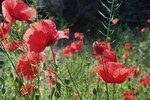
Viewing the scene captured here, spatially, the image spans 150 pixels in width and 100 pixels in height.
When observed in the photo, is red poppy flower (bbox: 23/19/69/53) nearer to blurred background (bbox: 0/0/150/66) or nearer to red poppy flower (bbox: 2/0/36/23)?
red poppy flower (bbox: 2/0/36/23)

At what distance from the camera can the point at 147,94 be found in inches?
129

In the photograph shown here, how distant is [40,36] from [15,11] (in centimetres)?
19

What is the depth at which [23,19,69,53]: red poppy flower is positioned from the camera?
1.64 meters

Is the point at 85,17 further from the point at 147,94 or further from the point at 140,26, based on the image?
the point at 147,94

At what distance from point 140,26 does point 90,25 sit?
1.25m

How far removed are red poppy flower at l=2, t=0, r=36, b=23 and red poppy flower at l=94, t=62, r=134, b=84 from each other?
0.37 m

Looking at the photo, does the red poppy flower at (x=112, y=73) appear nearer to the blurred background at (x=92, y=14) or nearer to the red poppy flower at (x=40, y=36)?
the red poppy flower at (x=40, y=36)

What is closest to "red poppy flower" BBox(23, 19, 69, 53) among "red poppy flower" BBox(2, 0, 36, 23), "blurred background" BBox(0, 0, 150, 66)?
"red poppy flower" BBox(2, 0, 36, 23)

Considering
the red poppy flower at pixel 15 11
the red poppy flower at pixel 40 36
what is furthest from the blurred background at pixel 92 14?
the red poppy flower at pixel 40 36

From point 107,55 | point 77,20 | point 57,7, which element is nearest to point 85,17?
point 77,20

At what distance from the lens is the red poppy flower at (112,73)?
160 centimetres

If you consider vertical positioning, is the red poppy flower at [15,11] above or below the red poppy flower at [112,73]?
above

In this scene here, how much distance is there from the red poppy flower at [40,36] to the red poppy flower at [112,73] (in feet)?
0.62

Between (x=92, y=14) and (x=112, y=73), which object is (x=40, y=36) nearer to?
(x=112, y=73)
